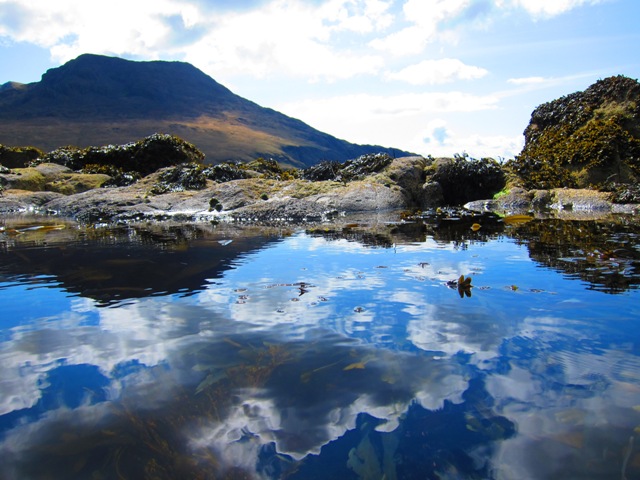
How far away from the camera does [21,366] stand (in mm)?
3197

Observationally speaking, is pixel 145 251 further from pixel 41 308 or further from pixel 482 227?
pixel 482 227

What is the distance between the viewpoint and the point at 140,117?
148000 mm

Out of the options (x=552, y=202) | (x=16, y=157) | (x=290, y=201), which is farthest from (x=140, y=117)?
(x=552, y=202)

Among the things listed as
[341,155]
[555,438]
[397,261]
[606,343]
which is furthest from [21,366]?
[341,155]

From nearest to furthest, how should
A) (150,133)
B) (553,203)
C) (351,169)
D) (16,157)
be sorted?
(553,203)
(351,169)
(16,157)
(150,133)

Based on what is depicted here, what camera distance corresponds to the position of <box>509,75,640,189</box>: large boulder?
653 inches

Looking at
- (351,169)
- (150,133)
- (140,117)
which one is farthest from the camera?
(140,117)

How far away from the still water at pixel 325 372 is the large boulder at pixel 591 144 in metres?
12.5

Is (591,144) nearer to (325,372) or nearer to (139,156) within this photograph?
(325,372)

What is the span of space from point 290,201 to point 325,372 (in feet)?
40.7

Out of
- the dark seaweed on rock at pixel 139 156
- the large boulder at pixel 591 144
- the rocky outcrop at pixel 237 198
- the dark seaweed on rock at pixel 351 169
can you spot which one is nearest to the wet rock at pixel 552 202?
the large boulder at pixel 591 144

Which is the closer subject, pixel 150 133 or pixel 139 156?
pixel 139 156

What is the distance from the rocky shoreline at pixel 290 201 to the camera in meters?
14.9

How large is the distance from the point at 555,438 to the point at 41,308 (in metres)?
4.72
